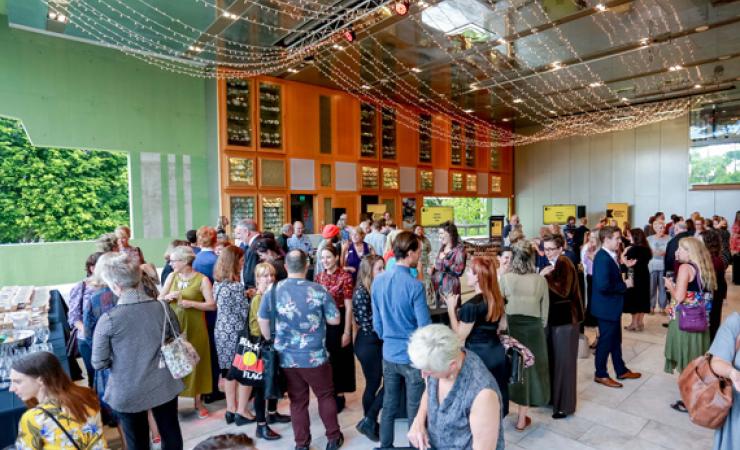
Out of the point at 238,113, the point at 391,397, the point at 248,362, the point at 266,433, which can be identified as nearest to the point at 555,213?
the point at 238,113

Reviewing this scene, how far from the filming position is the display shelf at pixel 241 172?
9.98 meters

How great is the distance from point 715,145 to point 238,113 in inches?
579

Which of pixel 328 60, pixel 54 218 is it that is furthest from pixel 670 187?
pixel 54 218

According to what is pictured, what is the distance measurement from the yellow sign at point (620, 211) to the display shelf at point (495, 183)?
4.20 meters

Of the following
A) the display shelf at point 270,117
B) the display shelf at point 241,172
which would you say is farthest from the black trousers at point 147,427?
the display shelf at point 270,117

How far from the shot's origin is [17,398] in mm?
2264

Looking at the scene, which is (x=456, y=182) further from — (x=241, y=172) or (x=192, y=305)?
(x=192, y=305)

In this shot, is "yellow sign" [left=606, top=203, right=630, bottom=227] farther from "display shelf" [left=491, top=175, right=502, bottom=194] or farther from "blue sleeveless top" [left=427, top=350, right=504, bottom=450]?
"blue sleeveless top" [left=427, top=350, right=504, bottom=450]

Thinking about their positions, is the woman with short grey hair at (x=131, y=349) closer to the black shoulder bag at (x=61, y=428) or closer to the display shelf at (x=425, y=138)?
the black shoulder bag at (x=61, y=428)

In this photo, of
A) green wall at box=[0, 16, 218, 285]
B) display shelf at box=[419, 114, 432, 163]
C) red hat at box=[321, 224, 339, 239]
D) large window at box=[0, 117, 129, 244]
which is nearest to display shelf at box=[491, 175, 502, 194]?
display shelf at box=[419, 114, 432, 163]

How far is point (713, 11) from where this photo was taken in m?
6.56

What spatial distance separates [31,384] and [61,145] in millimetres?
8366

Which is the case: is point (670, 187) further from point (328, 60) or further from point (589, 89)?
point (328, 60)

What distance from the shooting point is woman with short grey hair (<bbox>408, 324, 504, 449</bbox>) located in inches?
61.7
